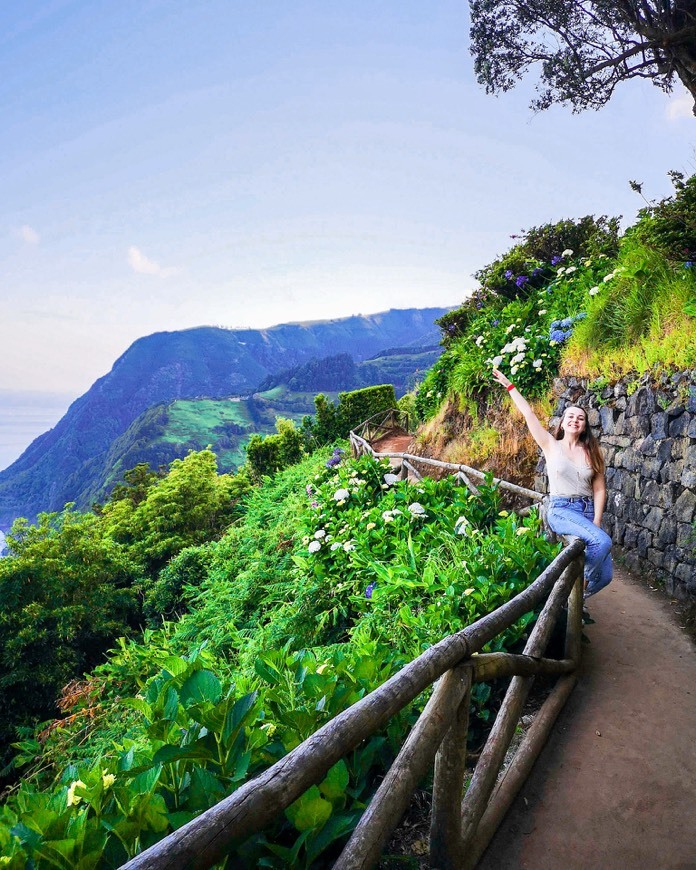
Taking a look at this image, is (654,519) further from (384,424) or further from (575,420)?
(384,424)

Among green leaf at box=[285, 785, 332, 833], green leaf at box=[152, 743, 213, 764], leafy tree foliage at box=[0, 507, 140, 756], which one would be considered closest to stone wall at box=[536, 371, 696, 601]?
green leaf at box=[285, 785, 332, 833]

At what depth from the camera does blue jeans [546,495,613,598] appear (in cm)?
356

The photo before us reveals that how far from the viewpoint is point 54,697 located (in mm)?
12750

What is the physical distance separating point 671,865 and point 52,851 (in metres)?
2.26

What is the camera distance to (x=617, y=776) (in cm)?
246

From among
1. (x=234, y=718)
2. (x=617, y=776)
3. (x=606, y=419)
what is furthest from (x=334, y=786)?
(x=606, y=419)

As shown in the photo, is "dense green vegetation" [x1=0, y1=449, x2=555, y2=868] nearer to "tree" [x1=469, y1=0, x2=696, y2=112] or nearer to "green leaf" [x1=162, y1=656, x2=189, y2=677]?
"green leaf" [x1=162, y1=656, x2=189, y2=677]

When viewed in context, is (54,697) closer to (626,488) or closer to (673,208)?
(626,488)

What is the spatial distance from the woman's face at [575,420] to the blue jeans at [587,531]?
0.52 m

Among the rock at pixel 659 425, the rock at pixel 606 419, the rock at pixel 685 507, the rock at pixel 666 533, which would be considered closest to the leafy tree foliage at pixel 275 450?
the rock at pixel 606 419

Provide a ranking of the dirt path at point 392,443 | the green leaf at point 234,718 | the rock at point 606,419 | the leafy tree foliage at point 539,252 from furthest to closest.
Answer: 1. the dirt path at point 392,443
2. the leafy tree foliage at point 539,252
3. the rock at point 606,419
4. the green leaf at point 234,718

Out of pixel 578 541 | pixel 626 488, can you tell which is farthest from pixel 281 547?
pixel 578 541

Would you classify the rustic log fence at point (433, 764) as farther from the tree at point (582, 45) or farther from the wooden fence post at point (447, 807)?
the tree at point (582, 45)

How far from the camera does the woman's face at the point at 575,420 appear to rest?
146 inches
